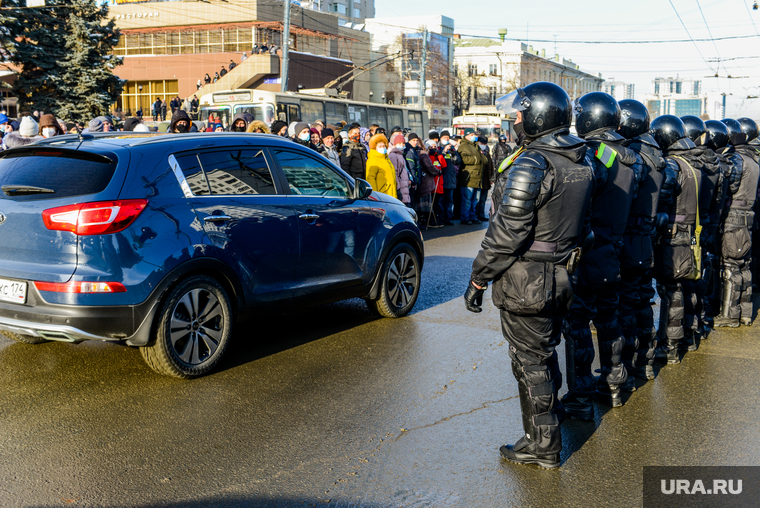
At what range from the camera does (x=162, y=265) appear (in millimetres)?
4773

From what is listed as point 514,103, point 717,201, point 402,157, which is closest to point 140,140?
point 514,103

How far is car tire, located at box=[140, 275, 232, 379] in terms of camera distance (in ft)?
16.1

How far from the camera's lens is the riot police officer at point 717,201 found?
676 cm

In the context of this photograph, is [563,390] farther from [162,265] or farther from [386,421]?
[162,265]

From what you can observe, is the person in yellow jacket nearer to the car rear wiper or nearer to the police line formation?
the police line formation

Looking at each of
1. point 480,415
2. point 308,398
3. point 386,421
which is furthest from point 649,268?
point 308,398

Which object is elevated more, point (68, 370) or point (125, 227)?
point (125, 227)

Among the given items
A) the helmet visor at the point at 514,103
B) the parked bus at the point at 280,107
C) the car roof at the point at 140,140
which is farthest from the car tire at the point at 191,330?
the parked bus at the point at 280,107

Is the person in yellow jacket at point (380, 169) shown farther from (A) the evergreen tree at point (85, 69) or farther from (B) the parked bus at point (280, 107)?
(A) the evergreen tree at point (85, 69)

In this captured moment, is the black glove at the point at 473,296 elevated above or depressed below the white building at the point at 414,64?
below

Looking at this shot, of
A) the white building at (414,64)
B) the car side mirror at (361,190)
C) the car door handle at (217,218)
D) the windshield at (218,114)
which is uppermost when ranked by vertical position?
the white building at (414,64)

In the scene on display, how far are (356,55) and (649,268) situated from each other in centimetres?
6094

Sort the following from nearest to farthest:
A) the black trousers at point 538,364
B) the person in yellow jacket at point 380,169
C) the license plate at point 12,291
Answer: the black trousers at point 538,364 → the license plate at point 12,291 → the person in yellow jacket at point 380,169

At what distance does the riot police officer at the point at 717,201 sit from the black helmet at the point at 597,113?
7.42 feet
